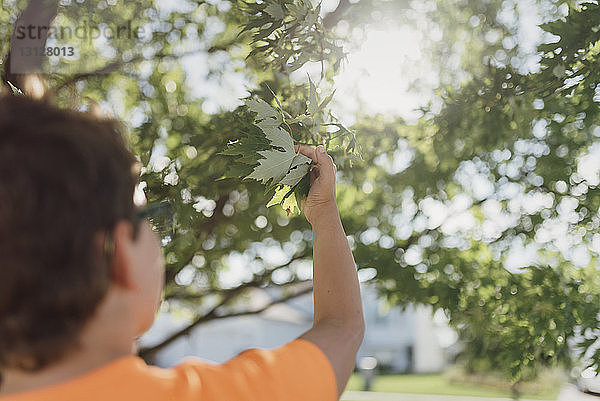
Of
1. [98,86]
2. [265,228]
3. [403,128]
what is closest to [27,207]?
[403,128]

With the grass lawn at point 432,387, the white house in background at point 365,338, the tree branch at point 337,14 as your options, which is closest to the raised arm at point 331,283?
the tree branch at point 337,14

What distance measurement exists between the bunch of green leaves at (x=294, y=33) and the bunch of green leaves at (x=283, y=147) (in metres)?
0.21

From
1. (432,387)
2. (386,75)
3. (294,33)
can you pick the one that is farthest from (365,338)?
(294,33)

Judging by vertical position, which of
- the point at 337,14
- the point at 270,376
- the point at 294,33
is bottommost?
the point at 270,376

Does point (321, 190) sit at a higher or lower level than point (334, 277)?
higher

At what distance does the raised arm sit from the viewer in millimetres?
792

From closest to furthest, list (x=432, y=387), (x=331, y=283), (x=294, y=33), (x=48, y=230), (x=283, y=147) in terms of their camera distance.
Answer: (x=48, y=230)
(x=331, y=283)
(x=283, y=147)
(x=294, y=33)
(x=432, y=387)

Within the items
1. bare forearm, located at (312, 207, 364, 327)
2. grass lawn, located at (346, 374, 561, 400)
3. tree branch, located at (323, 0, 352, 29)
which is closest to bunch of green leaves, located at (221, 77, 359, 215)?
bare forearm, located at (312, 207, 364, 327)

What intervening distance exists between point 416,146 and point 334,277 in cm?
292

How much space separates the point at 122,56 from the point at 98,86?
0.96 feet

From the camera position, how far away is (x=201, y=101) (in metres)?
4.48

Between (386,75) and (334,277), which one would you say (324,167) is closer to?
(334,277)

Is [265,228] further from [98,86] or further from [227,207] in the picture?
[98,86]

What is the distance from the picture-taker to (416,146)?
3.73m
